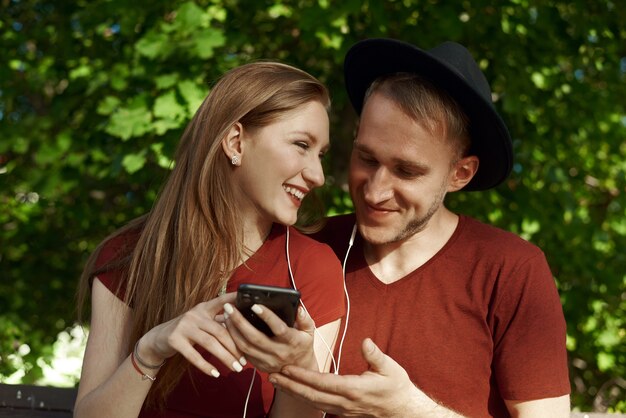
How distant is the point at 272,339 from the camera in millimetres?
2416

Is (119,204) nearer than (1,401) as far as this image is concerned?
No

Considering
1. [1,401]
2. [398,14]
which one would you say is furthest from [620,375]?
[1,401]

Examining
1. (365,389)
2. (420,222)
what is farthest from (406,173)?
(365,389)

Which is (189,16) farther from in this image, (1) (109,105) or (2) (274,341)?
(2) (274,341)

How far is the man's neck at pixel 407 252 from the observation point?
3.17 m

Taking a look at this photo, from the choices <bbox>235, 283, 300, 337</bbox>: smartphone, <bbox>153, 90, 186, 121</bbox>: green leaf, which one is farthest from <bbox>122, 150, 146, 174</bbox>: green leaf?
<bbox>235, 283, 300, 337</bbox>: smartphone

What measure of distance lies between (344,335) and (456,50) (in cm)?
100

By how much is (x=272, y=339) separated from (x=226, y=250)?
0.64 m

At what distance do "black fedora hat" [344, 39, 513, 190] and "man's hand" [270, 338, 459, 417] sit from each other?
873 millimetres

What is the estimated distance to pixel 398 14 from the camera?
533 centimetres

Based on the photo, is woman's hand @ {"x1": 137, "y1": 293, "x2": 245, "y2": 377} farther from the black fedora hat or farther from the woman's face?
the black fedora hat

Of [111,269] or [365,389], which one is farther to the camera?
[111,269]

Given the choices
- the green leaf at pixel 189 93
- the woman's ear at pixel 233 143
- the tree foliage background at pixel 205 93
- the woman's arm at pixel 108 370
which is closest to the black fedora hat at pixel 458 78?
the woman's ear at pixel 233 143

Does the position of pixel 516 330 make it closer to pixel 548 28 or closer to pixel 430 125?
pixel 430 125
